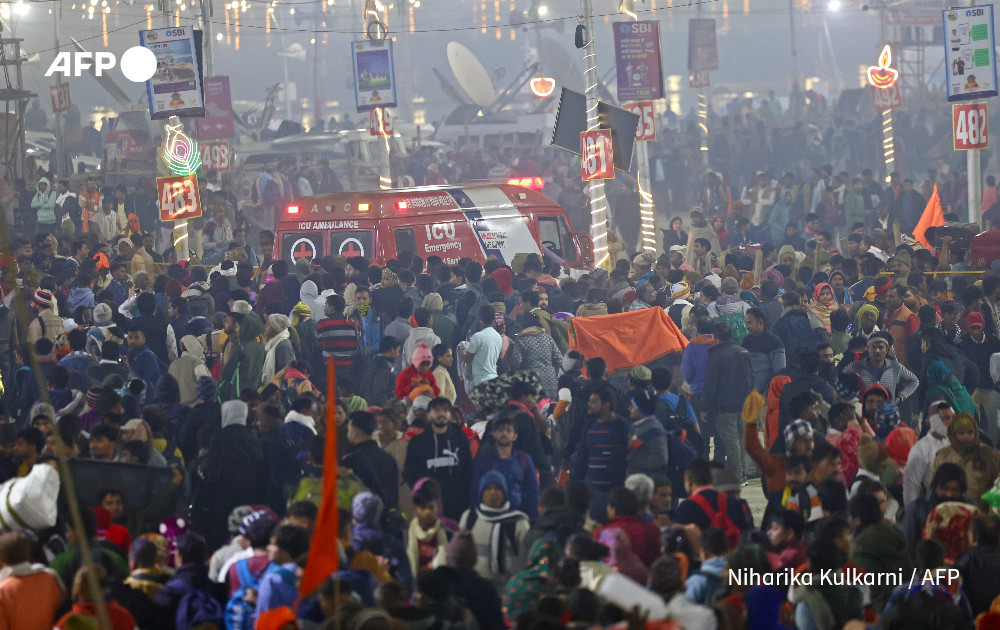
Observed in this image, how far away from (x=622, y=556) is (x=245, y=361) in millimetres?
6077

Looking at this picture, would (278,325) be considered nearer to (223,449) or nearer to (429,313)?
(429,313)

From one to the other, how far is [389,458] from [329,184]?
915 inches

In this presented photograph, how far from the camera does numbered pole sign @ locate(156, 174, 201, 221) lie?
1742 centimetres

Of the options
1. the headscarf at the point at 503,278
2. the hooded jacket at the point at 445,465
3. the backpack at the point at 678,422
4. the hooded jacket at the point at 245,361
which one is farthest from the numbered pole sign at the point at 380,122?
the hooded jacket at the point at 445,465

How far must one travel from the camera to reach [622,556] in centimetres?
627

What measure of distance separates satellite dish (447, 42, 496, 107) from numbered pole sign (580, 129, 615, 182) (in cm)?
1934

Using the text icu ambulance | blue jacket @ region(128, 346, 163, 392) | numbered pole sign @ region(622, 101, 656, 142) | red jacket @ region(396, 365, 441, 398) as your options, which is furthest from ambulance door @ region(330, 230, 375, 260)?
numbered pole sign @ region(622, 101, 656, 142)

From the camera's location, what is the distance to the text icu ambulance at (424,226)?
1612cm

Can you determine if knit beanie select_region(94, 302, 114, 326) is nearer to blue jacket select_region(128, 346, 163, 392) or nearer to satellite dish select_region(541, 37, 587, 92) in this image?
blue jacket select_region(128, 346, 163, 392)

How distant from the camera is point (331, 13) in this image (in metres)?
67.6

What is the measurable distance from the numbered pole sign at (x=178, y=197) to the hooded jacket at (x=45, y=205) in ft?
24.4

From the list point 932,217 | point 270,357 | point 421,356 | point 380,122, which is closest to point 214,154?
point 380,122

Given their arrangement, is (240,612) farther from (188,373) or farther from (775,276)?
(775,276)

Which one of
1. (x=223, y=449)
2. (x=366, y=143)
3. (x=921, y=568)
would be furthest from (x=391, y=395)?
(x=366, y=143)
